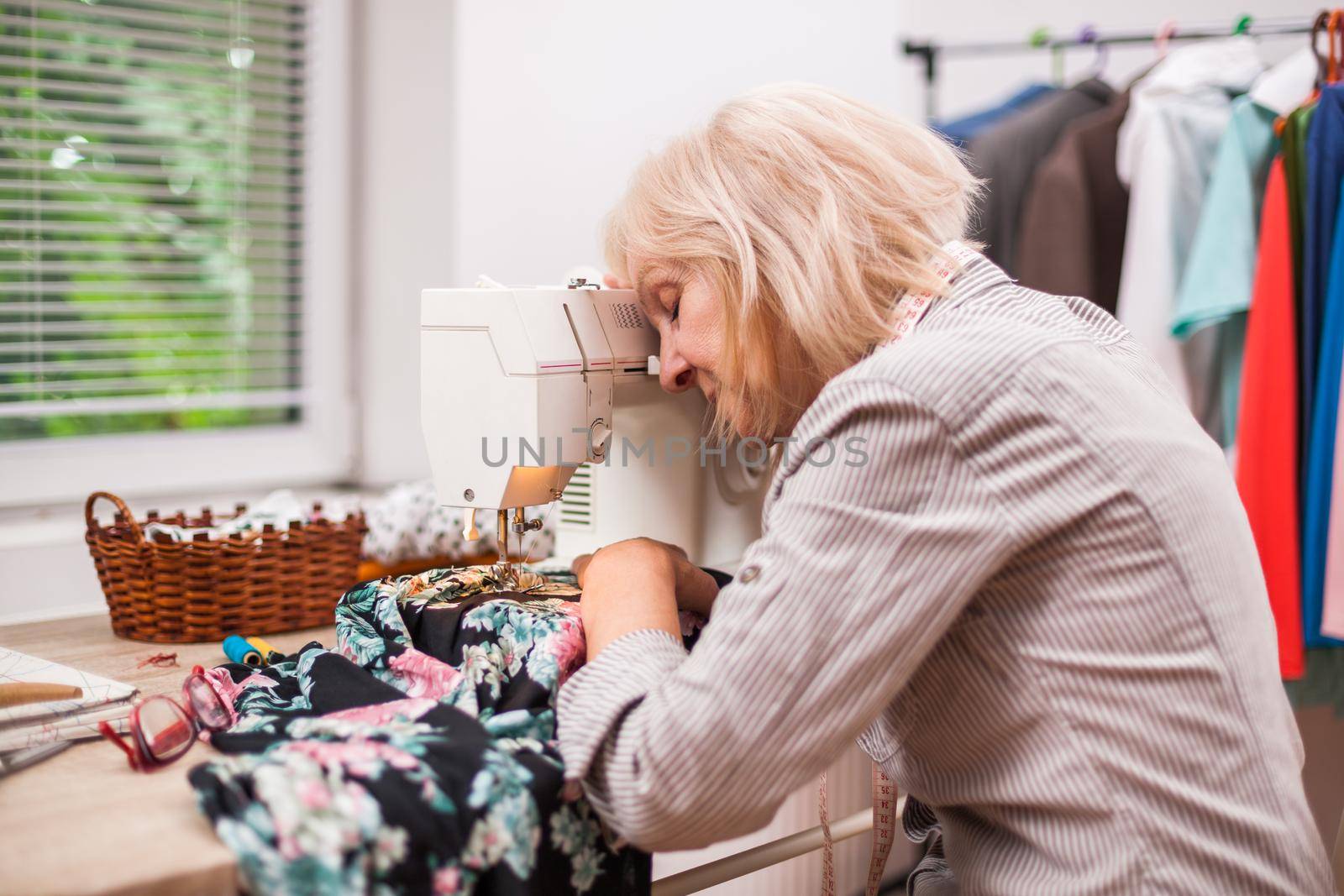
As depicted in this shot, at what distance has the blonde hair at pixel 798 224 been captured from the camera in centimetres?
105

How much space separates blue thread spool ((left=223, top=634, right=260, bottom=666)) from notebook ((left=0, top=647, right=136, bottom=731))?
0.40ft

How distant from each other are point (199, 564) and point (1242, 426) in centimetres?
164

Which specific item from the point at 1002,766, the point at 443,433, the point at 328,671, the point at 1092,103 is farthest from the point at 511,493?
the point at 1092,103

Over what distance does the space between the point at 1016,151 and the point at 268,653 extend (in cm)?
180

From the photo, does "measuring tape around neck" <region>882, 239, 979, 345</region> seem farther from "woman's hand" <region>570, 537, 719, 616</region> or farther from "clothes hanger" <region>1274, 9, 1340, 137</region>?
"clothes hanger" <region>1274, 9, 1340, 137</region>

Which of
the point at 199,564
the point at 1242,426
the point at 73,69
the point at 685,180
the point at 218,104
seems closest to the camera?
the point at 685,180

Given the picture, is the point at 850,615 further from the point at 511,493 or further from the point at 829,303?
the point at 511,493

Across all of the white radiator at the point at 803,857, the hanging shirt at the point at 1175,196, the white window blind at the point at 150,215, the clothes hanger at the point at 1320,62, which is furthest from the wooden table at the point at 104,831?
the clothes hanger at the point at 1320,62

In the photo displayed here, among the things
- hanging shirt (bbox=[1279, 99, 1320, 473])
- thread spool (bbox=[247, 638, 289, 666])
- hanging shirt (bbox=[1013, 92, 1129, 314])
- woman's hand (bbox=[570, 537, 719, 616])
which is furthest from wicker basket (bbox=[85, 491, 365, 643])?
hanging shirt (bbox=[1279, 99, 1320, 473])

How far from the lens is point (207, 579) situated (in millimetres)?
1410

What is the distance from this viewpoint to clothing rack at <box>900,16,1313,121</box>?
2.04 m

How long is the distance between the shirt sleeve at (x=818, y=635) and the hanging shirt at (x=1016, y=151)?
1572 mm

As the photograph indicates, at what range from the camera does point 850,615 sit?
86 centimetres

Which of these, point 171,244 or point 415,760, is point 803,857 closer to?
point 415,760
